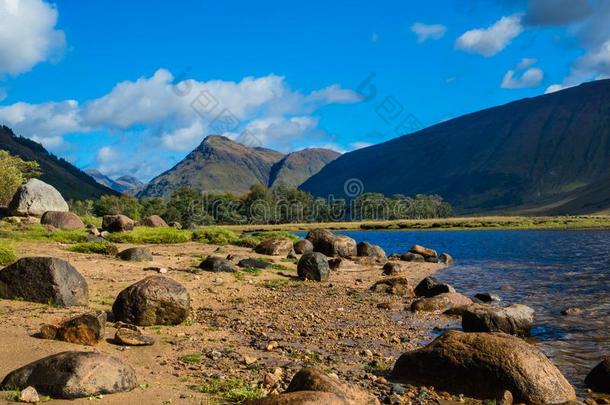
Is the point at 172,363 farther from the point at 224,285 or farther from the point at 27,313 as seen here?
the point at 224,285

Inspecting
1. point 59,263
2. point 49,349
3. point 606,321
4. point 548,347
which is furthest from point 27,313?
point 606,321

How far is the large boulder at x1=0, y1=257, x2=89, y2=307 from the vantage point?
55.5 ft

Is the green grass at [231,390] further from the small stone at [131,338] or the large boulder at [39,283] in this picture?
the large boulder at [39,283]

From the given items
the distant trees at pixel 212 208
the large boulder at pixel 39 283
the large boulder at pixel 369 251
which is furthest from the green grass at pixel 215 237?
the distant trees at pixel 212 208

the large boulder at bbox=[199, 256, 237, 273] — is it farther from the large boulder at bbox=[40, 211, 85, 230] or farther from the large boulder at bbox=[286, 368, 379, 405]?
the large boulder at bbox=[40, 211, 85, 230]

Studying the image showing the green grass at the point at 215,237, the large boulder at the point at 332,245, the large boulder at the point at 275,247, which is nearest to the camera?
the large boulder at the point at 275,247

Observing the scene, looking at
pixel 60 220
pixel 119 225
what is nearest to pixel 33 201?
pixel 60 220

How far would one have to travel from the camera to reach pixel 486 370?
11820mm

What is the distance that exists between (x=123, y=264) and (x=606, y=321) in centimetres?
2286

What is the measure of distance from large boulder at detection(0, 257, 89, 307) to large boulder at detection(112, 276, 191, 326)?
2.06m

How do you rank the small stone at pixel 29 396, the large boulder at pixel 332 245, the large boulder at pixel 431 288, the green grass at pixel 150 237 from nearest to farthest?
1. the small stone at pixel 29 396
2. the large boulder at pixel 431 288
3. the green grass at pixel 150 237
4. the large boulder at pixel 332 245

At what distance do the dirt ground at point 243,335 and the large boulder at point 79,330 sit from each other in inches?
10.2

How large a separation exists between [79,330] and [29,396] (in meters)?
3.82

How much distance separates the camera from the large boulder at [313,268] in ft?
102
